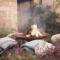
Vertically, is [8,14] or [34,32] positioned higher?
[8,14]

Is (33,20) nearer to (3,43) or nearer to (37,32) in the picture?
(37,32)

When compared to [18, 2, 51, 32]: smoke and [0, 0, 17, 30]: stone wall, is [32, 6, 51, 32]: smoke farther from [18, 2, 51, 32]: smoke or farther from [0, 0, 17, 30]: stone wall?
[0, 0, 17, 30]: stone wall

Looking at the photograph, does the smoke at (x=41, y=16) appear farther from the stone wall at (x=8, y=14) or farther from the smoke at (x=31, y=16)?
the stone wall at (x=8, y=14)

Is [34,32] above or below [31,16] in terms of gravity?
below

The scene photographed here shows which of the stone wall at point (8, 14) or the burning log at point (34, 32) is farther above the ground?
the stone wall at point (8, 14)

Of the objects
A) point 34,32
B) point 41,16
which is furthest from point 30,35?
point 41,16

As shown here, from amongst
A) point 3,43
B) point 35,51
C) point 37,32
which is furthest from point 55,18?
point 3,43

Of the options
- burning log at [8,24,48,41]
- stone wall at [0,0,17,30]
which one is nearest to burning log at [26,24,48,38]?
burning log at [8,24,48,41]

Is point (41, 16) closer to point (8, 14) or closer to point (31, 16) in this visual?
point (31, 16)

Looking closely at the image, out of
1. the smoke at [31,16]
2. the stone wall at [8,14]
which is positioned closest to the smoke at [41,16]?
the smoke at [31,16]

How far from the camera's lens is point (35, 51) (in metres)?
1.67

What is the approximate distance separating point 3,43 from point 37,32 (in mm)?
250

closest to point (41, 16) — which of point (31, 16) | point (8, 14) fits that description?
point (31, 16)

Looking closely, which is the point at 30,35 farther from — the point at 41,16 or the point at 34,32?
the point at 41,16
